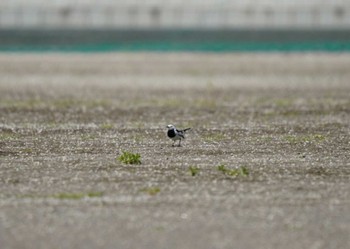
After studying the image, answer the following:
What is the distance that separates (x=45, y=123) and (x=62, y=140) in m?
2.93

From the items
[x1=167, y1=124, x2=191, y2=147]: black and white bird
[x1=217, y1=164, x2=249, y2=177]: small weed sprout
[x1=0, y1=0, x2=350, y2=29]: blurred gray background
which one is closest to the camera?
[x1=217, y1=164, x2=249, y2=177]: small weed sprout

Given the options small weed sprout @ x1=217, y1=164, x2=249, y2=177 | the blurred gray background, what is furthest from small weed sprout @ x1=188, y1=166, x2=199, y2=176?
the blurred gray background

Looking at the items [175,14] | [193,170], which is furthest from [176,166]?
[175,14]

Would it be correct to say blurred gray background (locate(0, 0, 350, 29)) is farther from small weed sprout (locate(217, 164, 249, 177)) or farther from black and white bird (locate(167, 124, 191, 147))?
small weed sprout (locate(217, 164, 249, 177))

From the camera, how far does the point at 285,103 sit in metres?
26.8

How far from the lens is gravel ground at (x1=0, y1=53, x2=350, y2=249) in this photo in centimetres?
1189

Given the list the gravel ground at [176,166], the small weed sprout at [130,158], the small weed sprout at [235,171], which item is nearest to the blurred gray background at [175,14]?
the gravel ground at [176,166]

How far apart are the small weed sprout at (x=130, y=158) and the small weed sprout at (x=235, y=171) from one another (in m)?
1.31

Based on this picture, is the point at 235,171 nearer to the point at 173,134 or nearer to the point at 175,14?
the point at 173,134

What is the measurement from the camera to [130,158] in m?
16.3

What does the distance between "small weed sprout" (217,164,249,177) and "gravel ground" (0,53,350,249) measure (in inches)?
1.1

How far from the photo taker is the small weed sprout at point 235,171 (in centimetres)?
1522

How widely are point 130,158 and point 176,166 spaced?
0.78 meters

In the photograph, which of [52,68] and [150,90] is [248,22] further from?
[150,90]
